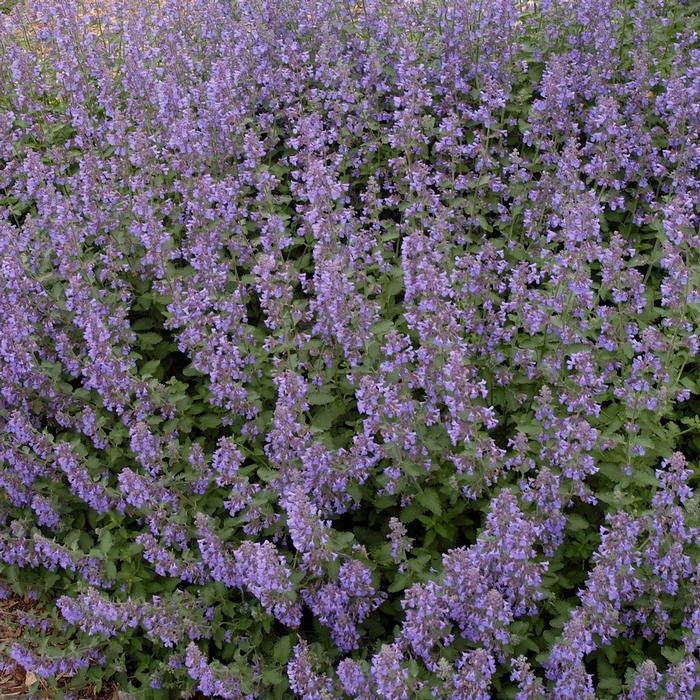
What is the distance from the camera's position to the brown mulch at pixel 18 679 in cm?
468

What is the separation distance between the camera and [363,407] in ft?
13.1

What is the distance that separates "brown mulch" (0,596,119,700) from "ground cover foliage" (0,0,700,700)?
122mm

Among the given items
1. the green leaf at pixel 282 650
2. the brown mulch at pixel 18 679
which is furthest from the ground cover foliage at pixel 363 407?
the brown mulch at pixel 18 679

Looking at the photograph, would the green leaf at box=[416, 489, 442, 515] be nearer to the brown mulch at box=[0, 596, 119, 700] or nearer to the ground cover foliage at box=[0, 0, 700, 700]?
the ground cover foliage at box=[0, 0, 700, 700]

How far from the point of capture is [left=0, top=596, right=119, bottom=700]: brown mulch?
4676 millimetres

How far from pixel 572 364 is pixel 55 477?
2806mm

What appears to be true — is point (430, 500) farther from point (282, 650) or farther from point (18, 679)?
point (18, 679)

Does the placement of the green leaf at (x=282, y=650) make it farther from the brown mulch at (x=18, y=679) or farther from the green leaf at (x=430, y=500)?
the brown mulch at (x=18, y=679)

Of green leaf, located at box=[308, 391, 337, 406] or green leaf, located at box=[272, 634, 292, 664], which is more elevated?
green leaf, located at box=[308, 391, 337, 406]

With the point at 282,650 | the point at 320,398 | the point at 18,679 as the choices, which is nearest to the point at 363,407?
the point at 320,398

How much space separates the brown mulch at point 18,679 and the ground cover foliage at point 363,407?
0.12m

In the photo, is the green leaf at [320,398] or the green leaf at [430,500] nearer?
the green leaf at [430,500]

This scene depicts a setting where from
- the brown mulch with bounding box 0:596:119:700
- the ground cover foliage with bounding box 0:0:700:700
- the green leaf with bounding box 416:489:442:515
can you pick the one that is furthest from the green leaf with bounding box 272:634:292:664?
the brown mulch with bounding box 0:596:119:700

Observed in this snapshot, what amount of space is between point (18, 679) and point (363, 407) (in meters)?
2.59
